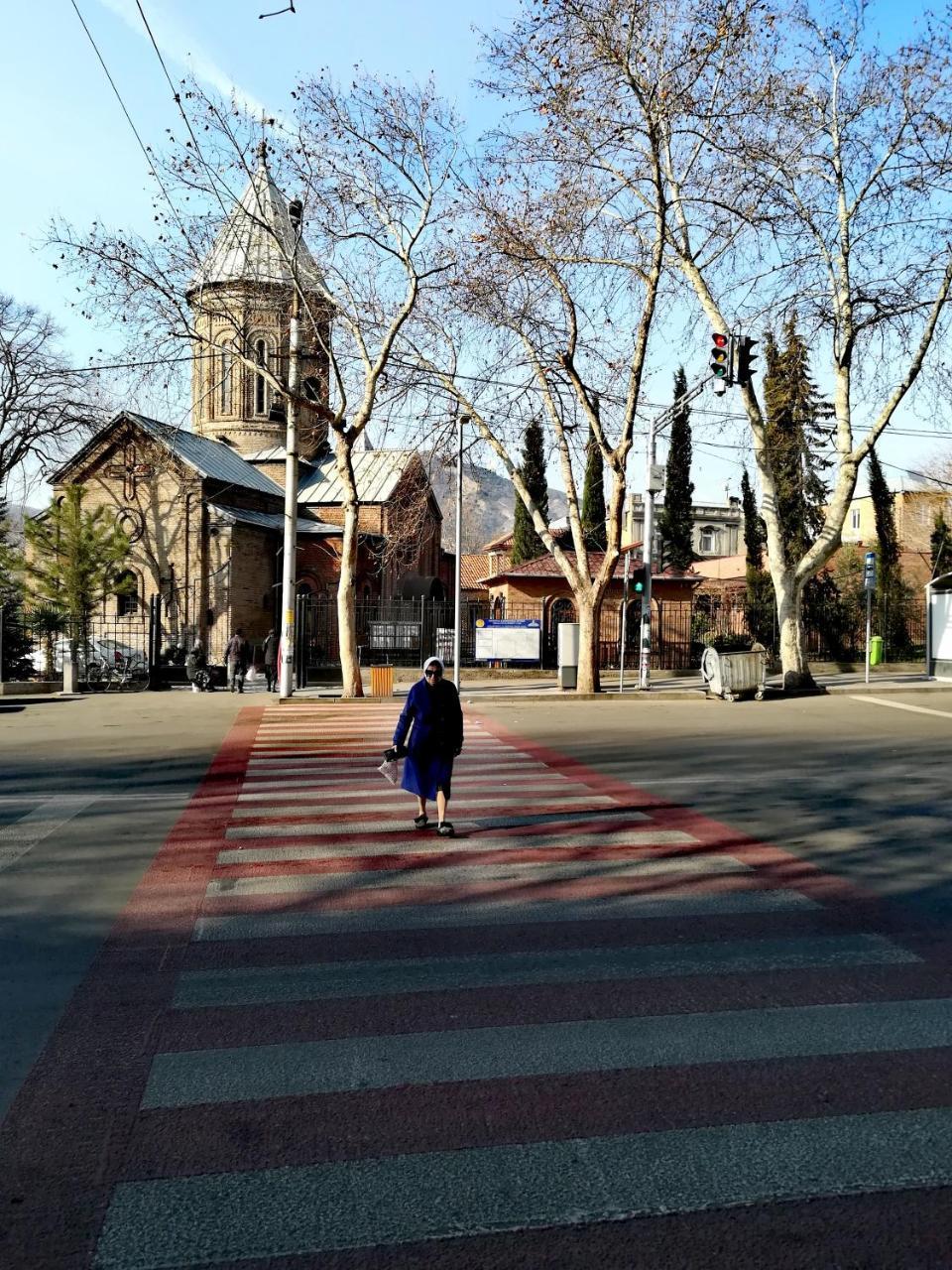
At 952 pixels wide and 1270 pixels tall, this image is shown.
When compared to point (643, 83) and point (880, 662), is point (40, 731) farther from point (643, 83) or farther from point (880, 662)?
point (880, 662)

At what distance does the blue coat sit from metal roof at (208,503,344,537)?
35.1 metres

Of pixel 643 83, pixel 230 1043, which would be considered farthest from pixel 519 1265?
pixel 643 83

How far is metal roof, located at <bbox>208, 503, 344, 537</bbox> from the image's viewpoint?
143ft

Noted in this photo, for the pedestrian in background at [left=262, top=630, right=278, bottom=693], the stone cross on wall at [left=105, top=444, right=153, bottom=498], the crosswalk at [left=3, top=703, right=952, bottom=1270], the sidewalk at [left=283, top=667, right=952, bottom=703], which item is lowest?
the crosswalk at [left=3, top=703, right=952, bottom=1270]

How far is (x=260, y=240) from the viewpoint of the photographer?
26.2 metres

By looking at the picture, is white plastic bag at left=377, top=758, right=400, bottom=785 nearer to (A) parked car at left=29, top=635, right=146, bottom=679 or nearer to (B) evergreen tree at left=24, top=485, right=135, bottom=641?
(A) parked car at left=29, top=635, right=146, bottom=679

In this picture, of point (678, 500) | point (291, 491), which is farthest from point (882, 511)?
point (291, 491)

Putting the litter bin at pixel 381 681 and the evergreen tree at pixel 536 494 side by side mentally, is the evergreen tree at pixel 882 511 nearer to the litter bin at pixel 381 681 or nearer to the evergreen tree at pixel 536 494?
the evergreen tree at pixel 536 494

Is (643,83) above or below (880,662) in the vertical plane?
above

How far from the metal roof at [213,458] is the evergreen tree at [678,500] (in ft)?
76.6

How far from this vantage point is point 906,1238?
3.25 m

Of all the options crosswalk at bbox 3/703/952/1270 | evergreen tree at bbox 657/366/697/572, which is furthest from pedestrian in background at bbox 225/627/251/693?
evergreen tree at bbox 657/366/697/572

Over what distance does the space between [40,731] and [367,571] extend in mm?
30122

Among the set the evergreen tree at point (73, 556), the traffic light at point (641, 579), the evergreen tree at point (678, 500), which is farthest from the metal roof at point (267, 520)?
the evergreen tree at point (678, 500)
